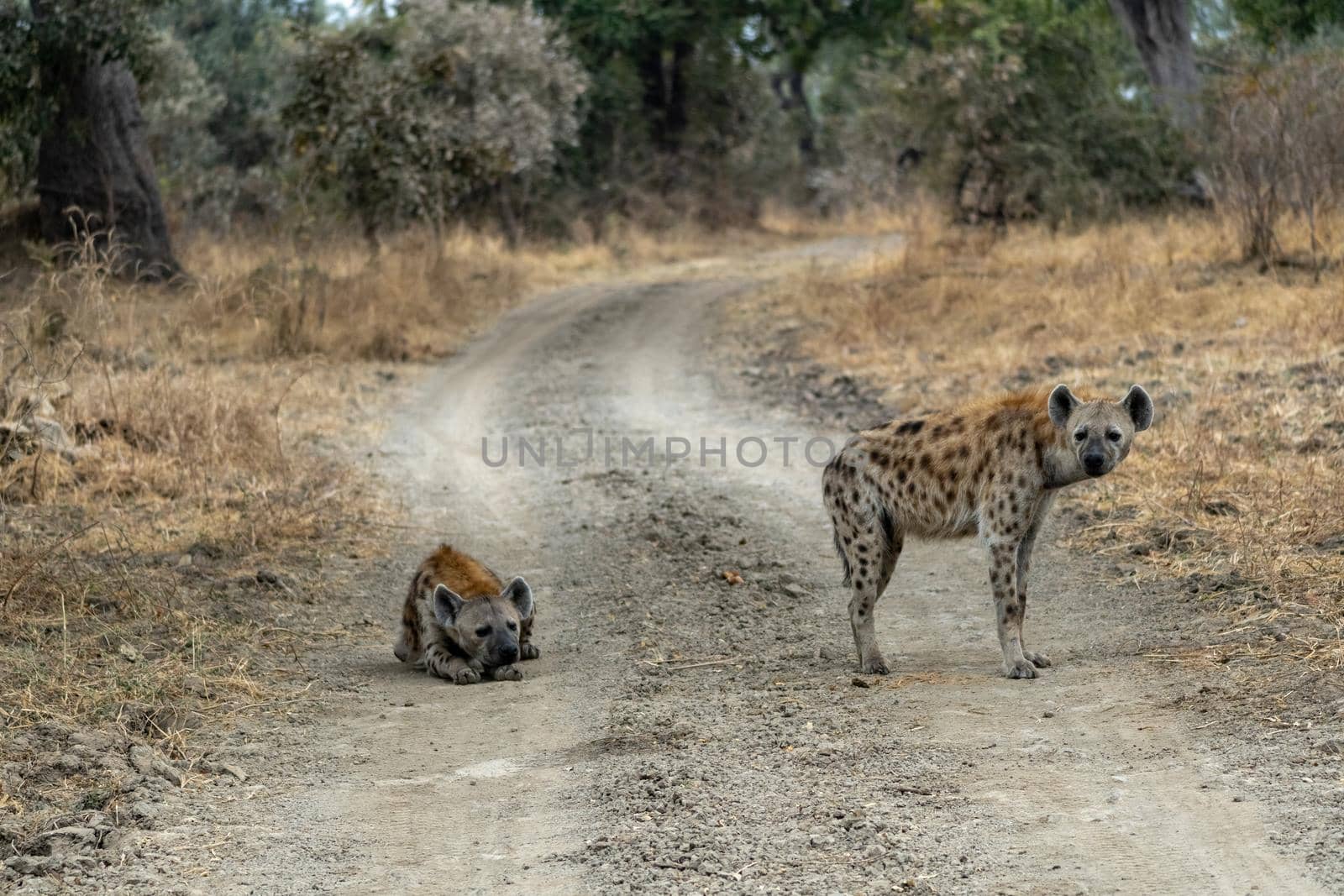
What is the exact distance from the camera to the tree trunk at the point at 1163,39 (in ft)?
73.4

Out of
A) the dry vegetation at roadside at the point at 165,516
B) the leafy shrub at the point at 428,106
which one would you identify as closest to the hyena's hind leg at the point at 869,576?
the dry vegetation at roadside at the point at 165,516

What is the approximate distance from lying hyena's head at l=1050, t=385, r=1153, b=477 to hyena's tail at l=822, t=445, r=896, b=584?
826 mm

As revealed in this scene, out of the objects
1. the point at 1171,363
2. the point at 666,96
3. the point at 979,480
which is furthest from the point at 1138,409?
the point at 666,96

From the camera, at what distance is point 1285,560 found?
6707 mm

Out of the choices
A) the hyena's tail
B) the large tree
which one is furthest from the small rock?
the large tree

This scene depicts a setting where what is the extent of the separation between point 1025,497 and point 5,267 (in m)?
14.4

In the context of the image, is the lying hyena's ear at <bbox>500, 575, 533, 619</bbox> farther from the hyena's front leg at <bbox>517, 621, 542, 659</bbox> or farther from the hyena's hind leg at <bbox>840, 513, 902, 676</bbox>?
the hyena's hind leg at <bbox>840, 513, 902, 676</bbox>

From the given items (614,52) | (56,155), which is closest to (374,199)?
(56,155)

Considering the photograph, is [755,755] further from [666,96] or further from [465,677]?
[666,96]

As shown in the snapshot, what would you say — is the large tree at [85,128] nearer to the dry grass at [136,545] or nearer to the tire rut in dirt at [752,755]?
the dry grass at [136,545]

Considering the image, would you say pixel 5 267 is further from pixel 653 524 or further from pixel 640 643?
pixel 640 643

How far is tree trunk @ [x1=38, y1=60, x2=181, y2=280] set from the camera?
1753 centimetres

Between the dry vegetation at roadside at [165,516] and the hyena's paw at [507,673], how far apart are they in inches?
29.2

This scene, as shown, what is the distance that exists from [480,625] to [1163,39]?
19097 mm
